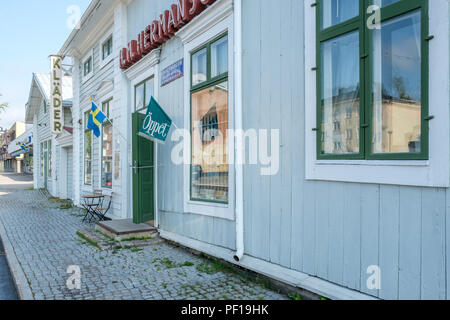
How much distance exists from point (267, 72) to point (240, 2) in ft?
3.61

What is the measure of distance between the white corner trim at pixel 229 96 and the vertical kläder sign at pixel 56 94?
9.21 metres

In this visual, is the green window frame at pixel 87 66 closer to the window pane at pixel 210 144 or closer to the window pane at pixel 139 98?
the window pane at pixel 139 98

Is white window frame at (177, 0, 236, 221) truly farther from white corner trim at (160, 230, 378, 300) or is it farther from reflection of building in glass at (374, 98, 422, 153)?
reflection of building in glass at (374, 98, 422, 153)

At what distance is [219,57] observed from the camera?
4922 millimetres

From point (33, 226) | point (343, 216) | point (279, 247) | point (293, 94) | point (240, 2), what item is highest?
point (240, 2)

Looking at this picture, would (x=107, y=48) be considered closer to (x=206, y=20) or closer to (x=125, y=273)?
(x=206, y=20)

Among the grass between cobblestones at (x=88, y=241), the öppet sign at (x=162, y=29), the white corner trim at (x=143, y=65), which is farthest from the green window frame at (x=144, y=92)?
the grass between cobblestones at (x=88, y=241)

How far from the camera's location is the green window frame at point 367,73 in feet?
8.31

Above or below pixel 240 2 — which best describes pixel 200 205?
below

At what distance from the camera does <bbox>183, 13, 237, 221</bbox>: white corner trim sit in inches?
177

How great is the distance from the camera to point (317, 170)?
333 centimetres

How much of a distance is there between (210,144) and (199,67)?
126cm
